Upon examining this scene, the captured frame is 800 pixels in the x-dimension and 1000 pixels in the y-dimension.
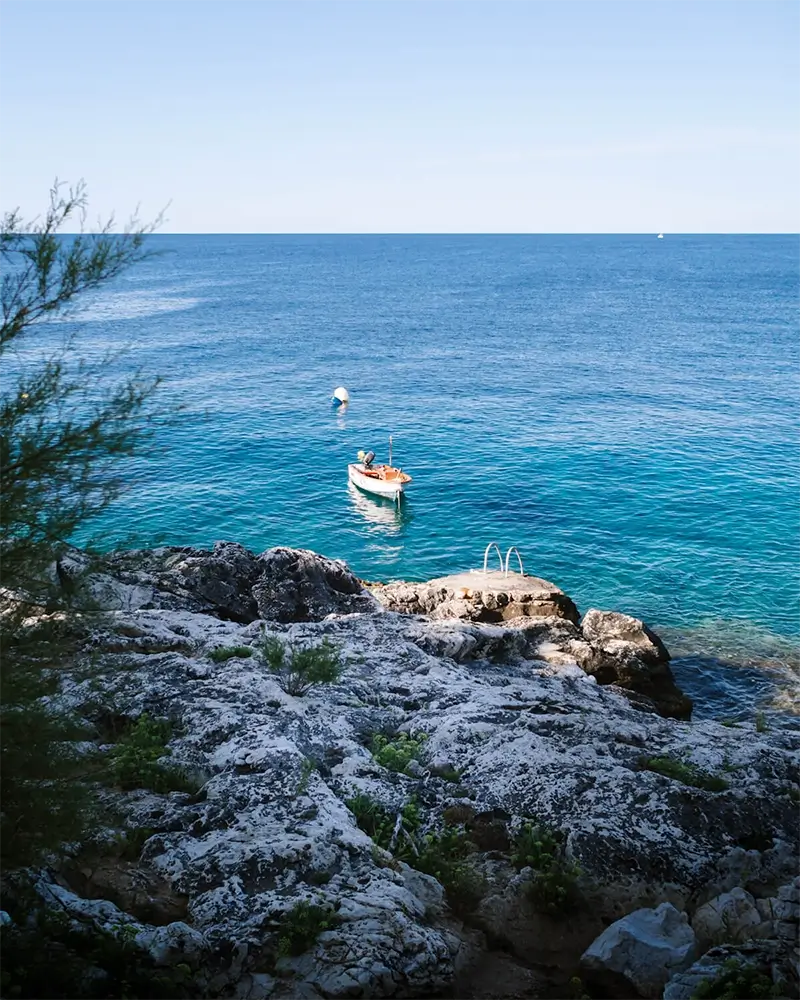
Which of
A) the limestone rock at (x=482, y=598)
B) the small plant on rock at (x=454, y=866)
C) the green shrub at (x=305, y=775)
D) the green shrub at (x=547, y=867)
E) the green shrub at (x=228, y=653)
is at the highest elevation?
the green shrub at (x=228, y=653)

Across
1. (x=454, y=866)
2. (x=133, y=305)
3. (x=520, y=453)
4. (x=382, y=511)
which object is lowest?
(x=382, y=511)

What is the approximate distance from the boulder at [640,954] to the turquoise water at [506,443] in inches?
268

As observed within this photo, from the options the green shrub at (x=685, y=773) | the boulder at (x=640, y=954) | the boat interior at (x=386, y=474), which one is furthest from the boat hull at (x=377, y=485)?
the boulder at (x=640, y=954)

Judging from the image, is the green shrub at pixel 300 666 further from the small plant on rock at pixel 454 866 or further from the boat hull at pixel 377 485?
the boat hull at pixel 377 485

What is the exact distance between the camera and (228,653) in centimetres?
1559

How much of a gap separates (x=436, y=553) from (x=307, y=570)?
1225cm

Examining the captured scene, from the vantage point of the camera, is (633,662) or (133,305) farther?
(133,305)

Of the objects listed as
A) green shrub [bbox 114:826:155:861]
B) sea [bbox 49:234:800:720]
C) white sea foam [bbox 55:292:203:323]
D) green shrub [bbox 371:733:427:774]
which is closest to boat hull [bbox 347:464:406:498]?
sea [bbox 49:234:800:720]

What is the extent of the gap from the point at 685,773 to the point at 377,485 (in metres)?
27.4

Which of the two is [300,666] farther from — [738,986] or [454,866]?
[738,986]

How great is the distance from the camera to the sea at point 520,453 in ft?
94.4

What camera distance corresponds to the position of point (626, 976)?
28.0 ft

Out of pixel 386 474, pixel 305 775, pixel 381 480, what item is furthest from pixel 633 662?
pixel 386 474

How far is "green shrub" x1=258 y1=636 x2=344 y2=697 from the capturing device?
14.4 m
